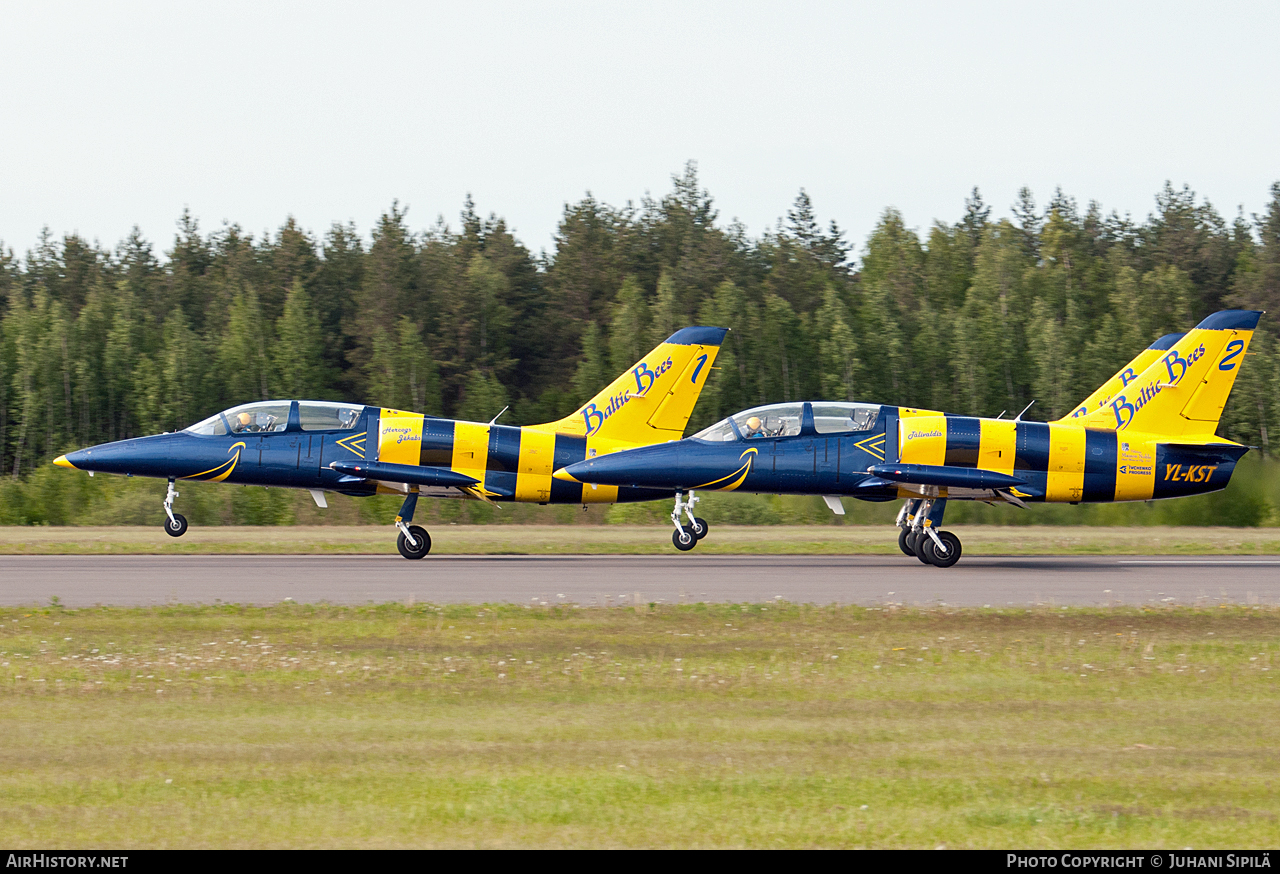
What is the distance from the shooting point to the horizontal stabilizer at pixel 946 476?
844 inches

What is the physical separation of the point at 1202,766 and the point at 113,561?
61.4 ft

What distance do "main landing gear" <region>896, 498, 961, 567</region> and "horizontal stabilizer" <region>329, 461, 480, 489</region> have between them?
25.8 ft

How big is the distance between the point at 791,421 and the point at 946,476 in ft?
8.94

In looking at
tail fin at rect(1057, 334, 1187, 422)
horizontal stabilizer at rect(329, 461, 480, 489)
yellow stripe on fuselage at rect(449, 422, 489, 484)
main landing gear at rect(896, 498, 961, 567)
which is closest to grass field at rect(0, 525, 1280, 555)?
yellow stripe on fuselage at rect(449, 422, 489, 484)

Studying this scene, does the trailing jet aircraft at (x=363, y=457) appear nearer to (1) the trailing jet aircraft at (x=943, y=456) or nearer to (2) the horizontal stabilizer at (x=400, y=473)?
(2) the horizontal stabilizer at (x=400, y=473)

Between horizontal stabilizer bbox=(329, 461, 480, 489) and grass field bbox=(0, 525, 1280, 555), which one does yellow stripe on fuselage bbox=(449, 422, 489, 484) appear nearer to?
horizontal stabilizer bbox=(329, 461, 480, 489)

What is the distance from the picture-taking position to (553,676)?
10523 millimetres

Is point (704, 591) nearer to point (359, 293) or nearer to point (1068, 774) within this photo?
point (1068, 774)

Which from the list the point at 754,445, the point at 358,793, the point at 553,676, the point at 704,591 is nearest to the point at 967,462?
the point at 754,445

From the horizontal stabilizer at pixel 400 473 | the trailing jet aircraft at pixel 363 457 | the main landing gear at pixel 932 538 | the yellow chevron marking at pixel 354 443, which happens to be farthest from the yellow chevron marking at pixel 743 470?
the yellow chevron marking at pixel 354 443

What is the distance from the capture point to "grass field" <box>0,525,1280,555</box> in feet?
83.7

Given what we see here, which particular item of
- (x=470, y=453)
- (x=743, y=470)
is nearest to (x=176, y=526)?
(x=470, y=453)

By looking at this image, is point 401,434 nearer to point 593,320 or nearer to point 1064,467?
point 1064,467

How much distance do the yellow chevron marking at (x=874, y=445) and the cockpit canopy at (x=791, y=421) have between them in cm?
23
